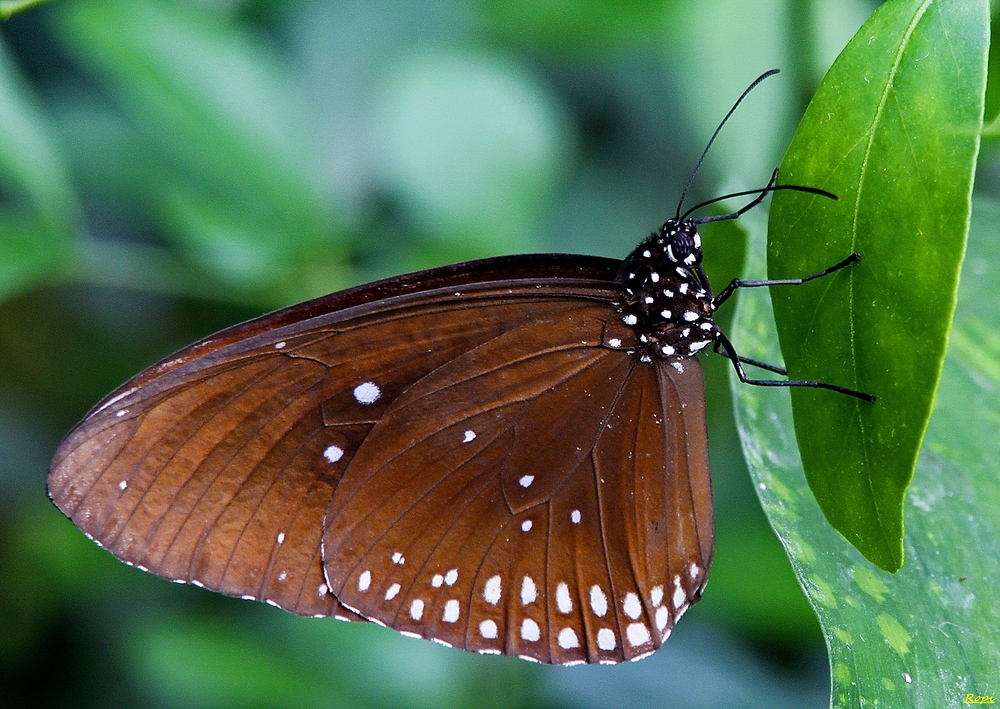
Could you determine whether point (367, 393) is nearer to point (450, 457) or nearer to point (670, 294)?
point (450, 457)

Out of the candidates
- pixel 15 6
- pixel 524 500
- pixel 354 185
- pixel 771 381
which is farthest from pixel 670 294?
pixel 354 185

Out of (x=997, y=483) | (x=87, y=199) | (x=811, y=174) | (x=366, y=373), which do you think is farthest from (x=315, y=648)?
(x=811, y=174)

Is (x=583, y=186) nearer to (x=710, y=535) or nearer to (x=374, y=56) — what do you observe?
(x=374, y=56)

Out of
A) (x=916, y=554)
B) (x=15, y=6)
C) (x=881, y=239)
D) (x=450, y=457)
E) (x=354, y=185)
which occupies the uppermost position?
(x=354, y=185)

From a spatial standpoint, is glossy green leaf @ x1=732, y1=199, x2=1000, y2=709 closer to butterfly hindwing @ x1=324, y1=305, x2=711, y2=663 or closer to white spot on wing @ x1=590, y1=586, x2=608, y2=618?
butterfly hindwing @ x1=324, y1=305, x2=711, y2=663

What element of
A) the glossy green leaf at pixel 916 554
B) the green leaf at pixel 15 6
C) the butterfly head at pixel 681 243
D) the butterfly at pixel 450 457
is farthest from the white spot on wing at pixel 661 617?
the green leaf at pixel 15 6

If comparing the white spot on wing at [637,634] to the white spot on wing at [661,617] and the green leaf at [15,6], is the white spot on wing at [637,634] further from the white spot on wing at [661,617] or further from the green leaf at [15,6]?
the green leaf at [15,6]

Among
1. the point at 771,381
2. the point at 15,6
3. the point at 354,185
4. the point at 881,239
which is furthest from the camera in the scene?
the point at 354,185
